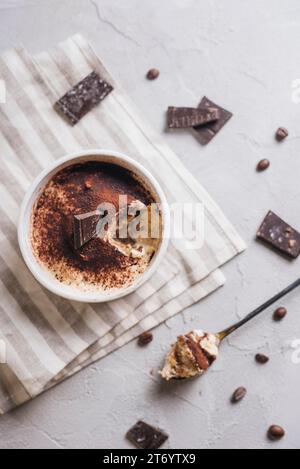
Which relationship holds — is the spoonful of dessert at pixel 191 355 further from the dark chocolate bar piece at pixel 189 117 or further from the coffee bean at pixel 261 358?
the dark chocolate bar piece at pixel 189 117

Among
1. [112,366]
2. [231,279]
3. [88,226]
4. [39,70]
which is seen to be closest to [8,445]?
[112,366]

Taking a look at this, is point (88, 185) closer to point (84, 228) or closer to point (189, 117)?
point (84, 228)

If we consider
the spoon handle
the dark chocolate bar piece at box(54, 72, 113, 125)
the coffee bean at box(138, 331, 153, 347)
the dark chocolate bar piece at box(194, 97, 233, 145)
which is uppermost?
the dark chocolate bar piece at box(54, 72, 113, 125)

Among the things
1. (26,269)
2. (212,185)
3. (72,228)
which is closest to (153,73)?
(212,185)

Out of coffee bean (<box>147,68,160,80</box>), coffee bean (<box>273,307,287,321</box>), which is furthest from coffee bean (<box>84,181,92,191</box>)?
coffee bean (<box>273,307,287,321</box>)

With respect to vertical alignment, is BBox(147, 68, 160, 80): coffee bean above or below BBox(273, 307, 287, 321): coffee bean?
above

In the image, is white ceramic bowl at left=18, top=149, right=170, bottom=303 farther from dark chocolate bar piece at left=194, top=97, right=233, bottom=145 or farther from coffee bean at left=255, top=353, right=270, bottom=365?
coffee bean at left=255, top=353, right=270, bottom=365
